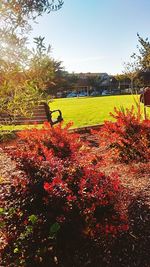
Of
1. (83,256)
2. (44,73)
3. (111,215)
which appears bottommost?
(83,256)

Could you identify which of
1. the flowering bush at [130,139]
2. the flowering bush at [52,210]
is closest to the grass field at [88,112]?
the flowering bush at [52,210]

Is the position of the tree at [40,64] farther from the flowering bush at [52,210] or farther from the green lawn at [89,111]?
the green lawn at [89,111]

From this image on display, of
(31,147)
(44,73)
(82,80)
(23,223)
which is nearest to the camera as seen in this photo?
(23,223)

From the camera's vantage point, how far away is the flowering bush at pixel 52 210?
12.5ft

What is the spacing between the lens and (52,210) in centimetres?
391

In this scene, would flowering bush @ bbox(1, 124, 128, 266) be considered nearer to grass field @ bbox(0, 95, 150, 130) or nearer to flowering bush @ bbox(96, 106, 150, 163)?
grass field @ bbox(0, 95, 150, 130)

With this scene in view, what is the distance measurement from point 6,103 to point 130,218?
263cm

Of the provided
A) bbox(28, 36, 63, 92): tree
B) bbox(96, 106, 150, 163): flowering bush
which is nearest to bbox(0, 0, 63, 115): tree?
bbox(28, 36, 63, 92): tree

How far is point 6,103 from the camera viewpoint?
18.2 feet

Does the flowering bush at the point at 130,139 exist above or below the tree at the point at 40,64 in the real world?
below

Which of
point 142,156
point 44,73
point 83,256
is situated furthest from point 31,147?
point 83,256

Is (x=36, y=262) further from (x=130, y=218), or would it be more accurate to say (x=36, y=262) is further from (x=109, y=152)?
(x=109, y=152)

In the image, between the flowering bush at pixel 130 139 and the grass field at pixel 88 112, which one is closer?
the flowering bush at pixel 130 139

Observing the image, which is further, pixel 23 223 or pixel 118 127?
pixel 118 127
